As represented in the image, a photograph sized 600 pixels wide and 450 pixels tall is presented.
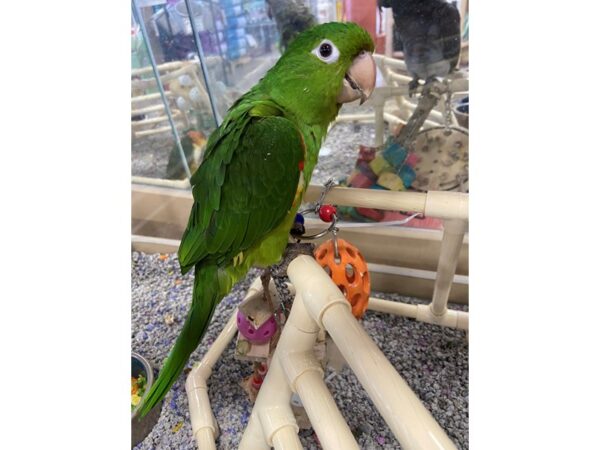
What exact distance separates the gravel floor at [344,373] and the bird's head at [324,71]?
550mm

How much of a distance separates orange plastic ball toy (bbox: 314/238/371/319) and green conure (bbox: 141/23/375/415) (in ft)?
0.25

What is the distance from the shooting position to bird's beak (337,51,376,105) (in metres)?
0.57

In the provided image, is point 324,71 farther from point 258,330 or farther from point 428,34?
point 428,34

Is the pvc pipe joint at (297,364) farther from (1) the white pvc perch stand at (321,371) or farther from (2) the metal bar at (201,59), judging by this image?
(2) the metal bar at (201,59)

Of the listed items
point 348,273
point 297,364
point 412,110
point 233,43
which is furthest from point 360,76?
point 233,43

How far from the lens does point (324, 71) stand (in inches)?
22.2

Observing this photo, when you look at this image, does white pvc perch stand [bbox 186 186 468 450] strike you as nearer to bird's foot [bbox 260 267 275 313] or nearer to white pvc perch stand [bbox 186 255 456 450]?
white pvc perch stand [bbox 186 255 456 450]

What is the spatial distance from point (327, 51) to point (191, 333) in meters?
0.46

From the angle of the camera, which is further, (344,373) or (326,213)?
(344,373)

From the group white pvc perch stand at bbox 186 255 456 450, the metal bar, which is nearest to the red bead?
white pvc perch stand at bbox 186 255 456 450

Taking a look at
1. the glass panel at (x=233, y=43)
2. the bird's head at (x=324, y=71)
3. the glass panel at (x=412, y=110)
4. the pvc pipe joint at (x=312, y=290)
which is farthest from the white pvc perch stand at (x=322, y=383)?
the glass panel at (x=233, y=43)

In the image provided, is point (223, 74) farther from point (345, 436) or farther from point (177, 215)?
point (345, 436)
